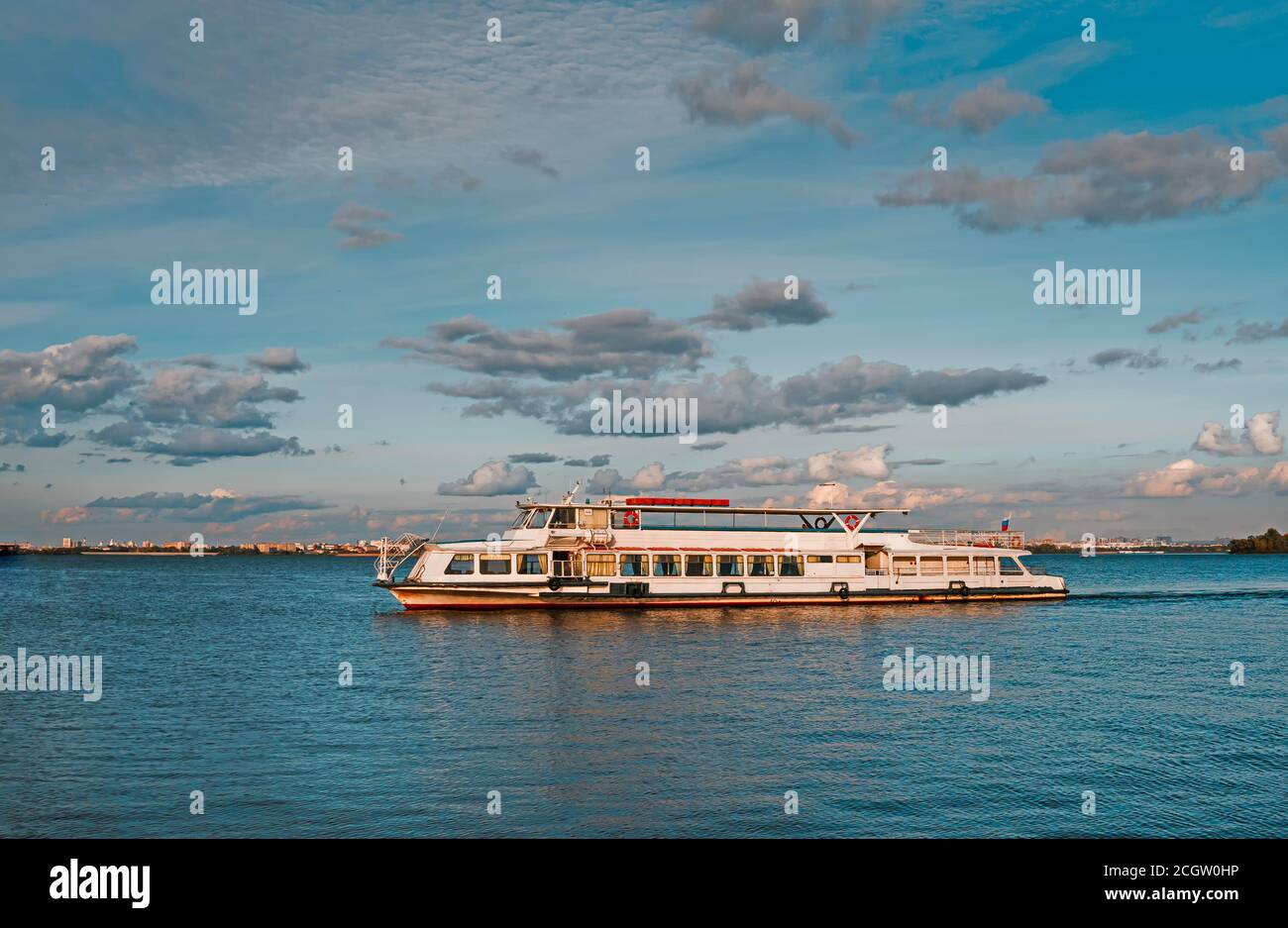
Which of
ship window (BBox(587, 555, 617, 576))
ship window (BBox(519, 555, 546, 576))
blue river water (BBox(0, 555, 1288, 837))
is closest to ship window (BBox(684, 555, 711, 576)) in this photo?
ship window (BBox(587, 555, 617, 576))

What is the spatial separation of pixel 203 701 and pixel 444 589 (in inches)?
1173

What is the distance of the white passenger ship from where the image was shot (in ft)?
233

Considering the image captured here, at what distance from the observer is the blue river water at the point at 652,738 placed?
23844 millimetres

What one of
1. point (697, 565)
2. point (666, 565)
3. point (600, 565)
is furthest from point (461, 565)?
point (697, 565)

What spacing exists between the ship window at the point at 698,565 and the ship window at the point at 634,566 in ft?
10.9

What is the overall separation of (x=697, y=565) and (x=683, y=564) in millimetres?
1207

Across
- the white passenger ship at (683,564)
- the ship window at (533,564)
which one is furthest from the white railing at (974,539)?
the ship window at (533,564)

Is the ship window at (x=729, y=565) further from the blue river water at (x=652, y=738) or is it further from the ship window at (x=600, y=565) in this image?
the blue river water at (x=652, y=738)

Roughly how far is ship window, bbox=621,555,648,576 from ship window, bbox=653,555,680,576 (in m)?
0.76

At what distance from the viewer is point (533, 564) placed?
71875mm

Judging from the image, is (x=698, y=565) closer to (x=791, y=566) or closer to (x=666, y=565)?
(x=666, y=565)
